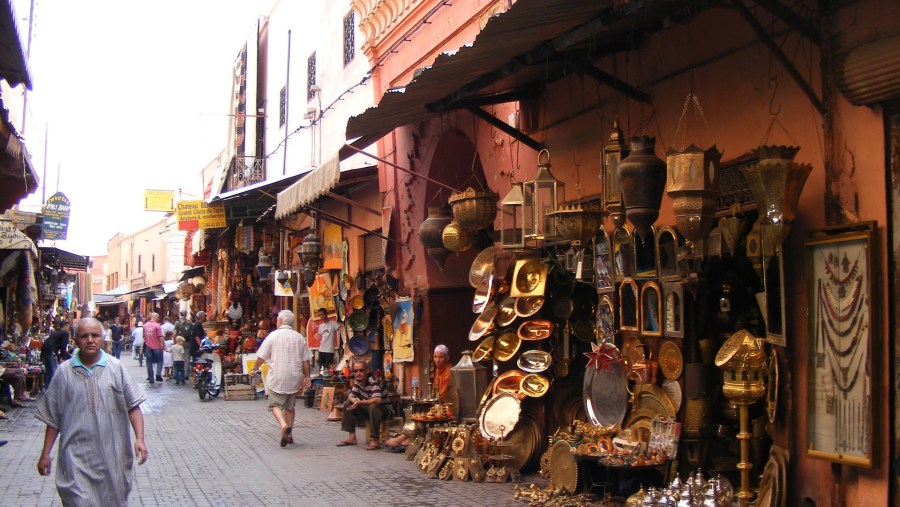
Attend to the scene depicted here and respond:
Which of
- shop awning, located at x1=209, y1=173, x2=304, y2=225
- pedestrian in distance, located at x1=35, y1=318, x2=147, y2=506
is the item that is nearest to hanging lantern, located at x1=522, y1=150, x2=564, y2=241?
pedestrian in distance, located at x1=35, y1=318, x2=147, y2=506

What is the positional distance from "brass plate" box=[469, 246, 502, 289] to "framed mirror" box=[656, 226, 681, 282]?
3261 mm

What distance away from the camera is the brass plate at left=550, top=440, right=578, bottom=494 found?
7.42 m

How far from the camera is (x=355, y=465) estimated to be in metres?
9.93

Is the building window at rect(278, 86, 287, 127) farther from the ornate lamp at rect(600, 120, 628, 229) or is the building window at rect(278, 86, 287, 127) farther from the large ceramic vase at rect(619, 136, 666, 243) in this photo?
the large ceramic vase at rect(619, 136, 666, 243)

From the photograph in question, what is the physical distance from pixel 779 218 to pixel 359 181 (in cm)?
1029

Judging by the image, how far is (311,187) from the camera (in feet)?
39.3

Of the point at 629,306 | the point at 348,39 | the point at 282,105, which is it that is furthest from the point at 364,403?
the point at 282,105

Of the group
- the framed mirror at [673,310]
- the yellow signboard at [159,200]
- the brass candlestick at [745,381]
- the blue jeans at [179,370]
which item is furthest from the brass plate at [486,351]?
the yellow signboard at [159,200]

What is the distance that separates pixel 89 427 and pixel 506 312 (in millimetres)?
5237

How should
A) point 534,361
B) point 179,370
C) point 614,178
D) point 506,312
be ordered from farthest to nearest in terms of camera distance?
point 179,370, point 506,312, point 534,361, point 614,178

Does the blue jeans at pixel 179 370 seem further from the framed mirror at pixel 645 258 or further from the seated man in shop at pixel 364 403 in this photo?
the framed mirror at pixel 645 258

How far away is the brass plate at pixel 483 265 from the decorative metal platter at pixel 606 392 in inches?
99.4

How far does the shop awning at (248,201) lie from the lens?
55.8ft

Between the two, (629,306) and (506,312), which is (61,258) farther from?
(629,306)
